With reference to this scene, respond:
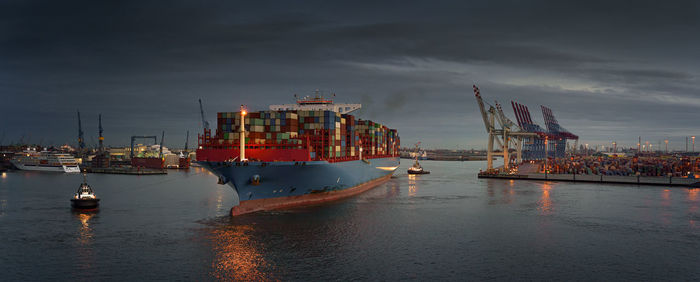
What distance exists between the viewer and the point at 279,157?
40.3m

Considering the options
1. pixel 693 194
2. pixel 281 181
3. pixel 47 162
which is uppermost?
pixel 281 181

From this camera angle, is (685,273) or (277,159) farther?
(277,159)

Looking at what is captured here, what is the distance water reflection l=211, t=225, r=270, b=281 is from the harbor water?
0.21 ft

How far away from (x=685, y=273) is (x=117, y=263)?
3044 cm

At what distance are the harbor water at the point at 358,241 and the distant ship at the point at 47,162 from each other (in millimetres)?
84467

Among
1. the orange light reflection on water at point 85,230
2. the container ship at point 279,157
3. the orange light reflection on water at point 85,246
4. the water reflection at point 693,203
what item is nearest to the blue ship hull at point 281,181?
the container ship at point 279,157

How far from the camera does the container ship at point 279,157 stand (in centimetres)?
3825

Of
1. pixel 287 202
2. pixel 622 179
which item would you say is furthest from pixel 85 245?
pixel 622 179

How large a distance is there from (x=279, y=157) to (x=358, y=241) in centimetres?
1324

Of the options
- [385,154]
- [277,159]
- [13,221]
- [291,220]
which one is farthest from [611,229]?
[13,221]

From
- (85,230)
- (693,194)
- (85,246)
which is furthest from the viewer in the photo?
(693,194)

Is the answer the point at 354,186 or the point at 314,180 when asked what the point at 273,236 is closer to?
the point at 314,180

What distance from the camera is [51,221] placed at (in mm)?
38406

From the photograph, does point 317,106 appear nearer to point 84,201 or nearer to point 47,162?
point 84,201
